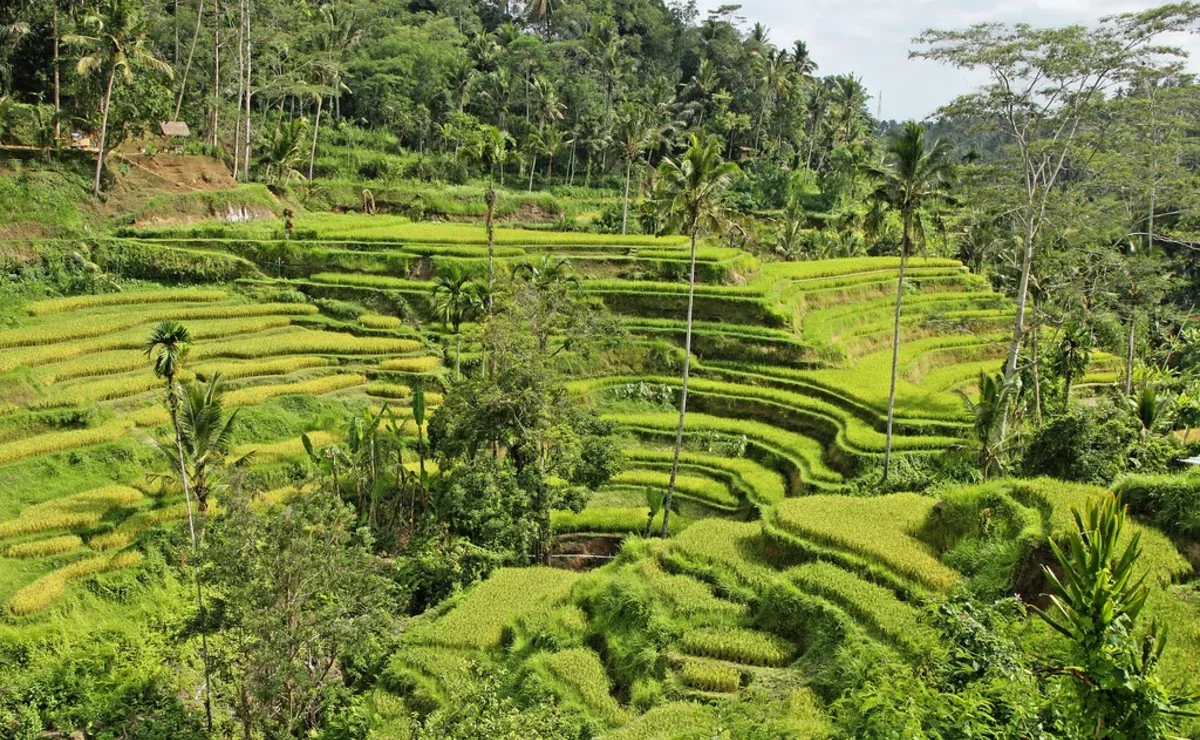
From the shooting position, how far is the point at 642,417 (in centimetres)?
2862

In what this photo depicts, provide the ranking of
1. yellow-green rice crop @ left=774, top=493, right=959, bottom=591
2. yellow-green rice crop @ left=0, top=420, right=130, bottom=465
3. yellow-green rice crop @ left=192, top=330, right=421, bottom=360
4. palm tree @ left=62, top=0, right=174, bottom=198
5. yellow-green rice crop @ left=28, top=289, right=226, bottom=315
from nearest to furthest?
yellow-green rice crop @ left=774, top=493, right=959, bottom=591 → yellow-green rice crop @ left=0, top=420, right=130, bottom=465 → yellow-green rice crop @ left=192, top=330, right=421, bottom=360 → yellow-green rice crop @ left=28, top=289, right=226, bottom=315 → palm tree @ left=62, top=0, right=174, bottom=198

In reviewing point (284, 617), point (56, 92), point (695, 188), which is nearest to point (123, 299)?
point (56, 92)

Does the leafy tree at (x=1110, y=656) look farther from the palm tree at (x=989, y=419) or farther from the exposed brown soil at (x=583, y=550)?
the exposed brown soil at (x=583, y=550)

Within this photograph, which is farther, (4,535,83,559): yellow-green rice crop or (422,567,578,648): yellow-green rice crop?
(4,535,83,559): yellow-green rice crop

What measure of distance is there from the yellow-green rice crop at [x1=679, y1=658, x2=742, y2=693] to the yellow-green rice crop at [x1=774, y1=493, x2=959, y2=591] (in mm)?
3598

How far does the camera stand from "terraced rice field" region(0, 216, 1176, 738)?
15.0 meters

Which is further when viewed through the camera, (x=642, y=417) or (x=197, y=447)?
(x=642, y=417)

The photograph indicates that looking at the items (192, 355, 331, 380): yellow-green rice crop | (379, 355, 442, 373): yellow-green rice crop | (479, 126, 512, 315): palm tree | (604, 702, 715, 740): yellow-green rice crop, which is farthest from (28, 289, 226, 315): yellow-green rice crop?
(604, 702, 715, 740): yellow-green rice crop

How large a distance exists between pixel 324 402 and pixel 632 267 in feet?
49.9

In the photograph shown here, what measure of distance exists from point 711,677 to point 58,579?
520 inches

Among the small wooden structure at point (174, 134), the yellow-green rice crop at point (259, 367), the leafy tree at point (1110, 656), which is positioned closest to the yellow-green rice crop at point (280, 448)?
the yellow-green rice crop at point (259, 367)

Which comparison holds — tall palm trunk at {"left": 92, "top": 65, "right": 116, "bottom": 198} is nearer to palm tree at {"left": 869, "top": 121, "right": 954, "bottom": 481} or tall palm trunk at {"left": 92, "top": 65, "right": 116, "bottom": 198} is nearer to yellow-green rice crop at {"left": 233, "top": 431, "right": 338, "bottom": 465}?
yellow-green rice crop at {"left": 233, "top": 431, "right": 338, "bottom": 465}

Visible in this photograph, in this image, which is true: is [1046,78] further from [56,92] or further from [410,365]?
[56,92]

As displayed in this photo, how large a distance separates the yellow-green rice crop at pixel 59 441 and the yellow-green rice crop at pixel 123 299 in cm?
874
